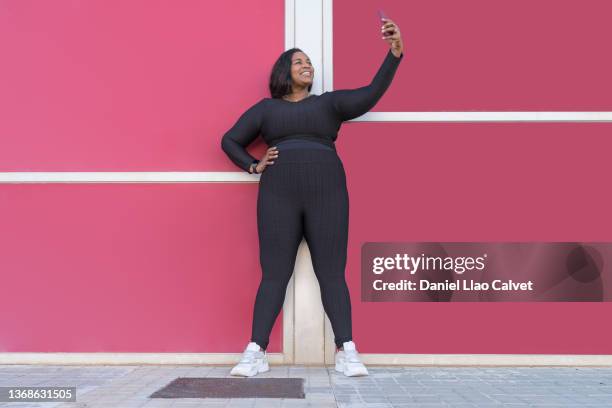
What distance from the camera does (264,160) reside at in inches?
111

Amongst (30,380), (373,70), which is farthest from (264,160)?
(30,380)

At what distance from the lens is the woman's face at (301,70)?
9.32 feet

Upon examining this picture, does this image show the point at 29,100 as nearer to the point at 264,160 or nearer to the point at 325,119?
the point at 264,160

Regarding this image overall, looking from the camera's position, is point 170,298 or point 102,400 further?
point 170,298

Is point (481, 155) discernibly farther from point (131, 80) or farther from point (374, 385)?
point (131, 80)

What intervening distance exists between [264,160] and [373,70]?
2.55 feet

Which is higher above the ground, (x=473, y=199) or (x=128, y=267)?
(x=473, y=199)

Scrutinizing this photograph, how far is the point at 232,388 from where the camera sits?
7.79ft

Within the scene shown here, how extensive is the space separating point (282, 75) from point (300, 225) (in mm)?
769

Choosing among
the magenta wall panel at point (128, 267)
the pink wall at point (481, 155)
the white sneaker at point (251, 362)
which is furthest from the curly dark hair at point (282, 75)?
the white sneaker at point (251, 362)

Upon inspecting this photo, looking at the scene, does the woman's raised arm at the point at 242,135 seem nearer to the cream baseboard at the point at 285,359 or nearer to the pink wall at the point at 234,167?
the pink wall at the point at 234,167

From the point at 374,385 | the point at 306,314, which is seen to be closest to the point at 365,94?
the point at 306,314

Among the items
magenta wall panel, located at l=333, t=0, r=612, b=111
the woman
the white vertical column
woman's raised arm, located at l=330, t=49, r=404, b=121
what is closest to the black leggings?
the woman

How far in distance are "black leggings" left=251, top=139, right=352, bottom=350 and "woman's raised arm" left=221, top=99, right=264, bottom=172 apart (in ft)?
0.64
